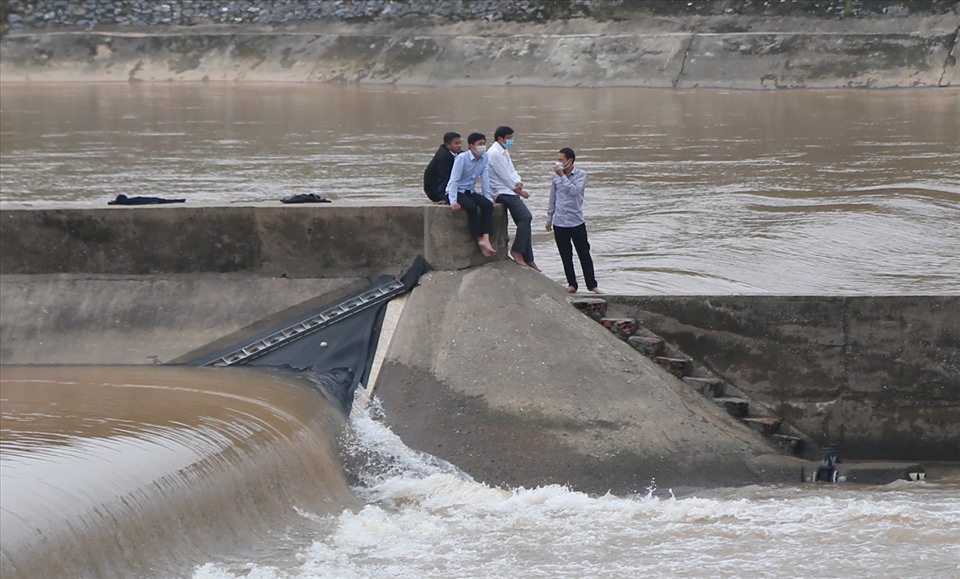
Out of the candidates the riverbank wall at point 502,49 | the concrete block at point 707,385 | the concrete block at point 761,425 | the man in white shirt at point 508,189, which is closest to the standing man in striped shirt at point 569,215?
the man in white shirt at point 508,189

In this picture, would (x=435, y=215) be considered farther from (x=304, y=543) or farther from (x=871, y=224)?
(x=871, y=224)

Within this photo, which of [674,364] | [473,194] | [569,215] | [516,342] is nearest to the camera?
[516,342]

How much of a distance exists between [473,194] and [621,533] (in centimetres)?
370

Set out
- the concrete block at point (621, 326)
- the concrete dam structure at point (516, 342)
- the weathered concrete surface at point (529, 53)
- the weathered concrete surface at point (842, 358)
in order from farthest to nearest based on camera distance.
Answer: the weathered concrete surface at point (529, 53), the concrete block at point (621, 326), the weathered concrete surface at point (842, 358), the concrete dam structure at point (516, 342)

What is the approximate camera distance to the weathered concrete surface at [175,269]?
42.7ft

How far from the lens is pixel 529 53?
4484 centimetres

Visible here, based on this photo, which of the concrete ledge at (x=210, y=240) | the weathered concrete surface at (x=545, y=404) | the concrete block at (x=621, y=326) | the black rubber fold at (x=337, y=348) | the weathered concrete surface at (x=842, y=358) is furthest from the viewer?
the concrete ledge at (x=210, y=240)

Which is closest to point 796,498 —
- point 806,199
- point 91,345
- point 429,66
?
point 91,345

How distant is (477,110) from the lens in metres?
36.3

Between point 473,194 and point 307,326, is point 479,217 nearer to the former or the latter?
point 473,194

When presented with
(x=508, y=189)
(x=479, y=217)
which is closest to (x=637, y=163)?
(x=508, y=189)

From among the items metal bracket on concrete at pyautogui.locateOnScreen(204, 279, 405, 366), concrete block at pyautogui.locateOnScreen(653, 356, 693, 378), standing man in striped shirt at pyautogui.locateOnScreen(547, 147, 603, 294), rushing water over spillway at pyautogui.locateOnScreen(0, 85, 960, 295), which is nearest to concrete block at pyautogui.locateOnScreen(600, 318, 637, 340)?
concrete block at pyautogui.locateOnScreen(653, 356, 693, 378)

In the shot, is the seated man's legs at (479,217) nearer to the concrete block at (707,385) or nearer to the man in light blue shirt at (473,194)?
the man in light blue shirt at (473,194)

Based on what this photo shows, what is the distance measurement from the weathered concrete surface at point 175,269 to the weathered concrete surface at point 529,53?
2702cm
